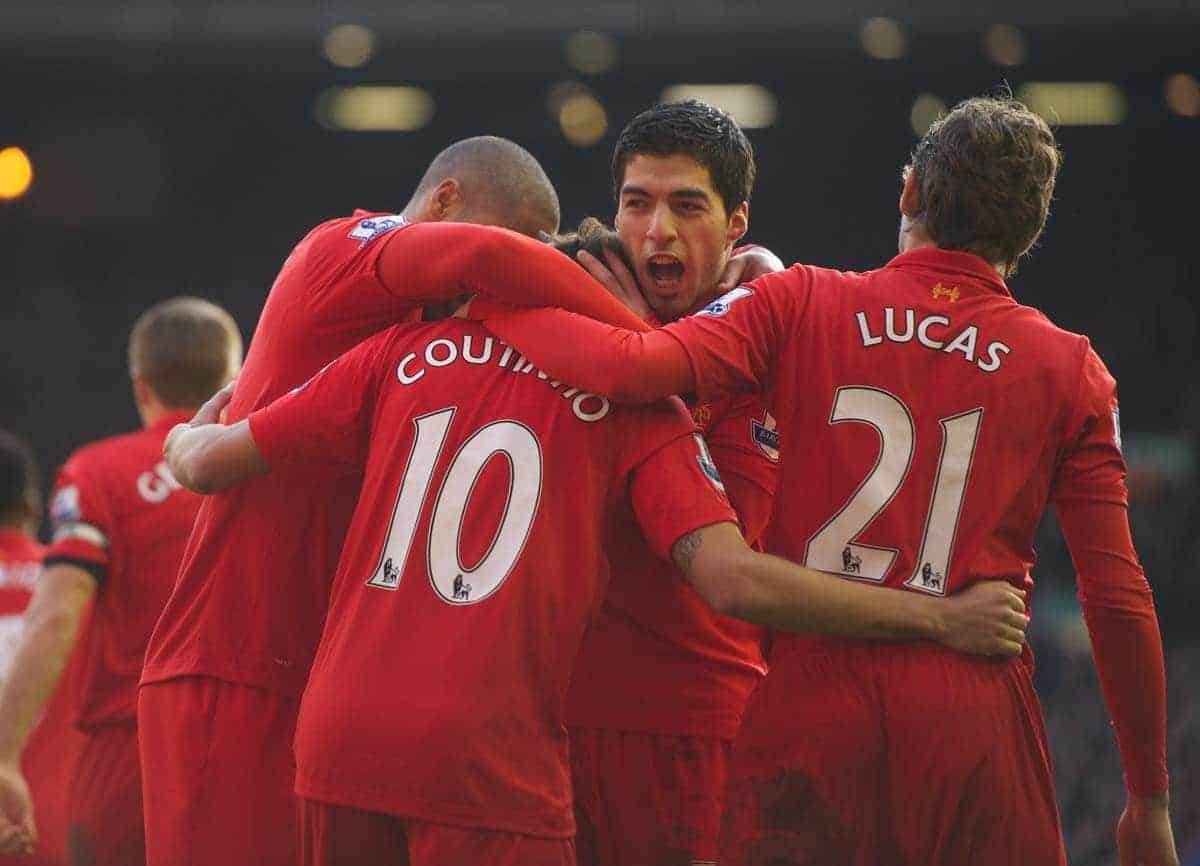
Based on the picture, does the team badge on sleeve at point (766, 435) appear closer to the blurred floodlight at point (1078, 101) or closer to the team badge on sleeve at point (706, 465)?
the team badge on sleeve at point (706, 465)

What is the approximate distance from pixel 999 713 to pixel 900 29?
31.6 feet

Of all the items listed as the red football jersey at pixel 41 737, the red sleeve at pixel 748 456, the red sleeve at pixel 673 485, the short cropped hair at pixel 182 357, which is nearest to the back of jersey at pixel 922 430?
the red sleeve at pixel 673 485

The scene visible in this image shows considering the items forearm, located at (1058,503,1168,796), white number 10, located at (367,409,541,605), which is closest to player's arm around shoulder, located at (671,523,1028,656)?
forearm, located at (1058,503,1168,796)

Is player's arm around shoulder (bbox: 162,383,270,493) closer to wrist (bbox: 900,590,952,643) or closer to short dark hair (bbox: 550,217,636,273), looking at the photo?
short dark hair (bbox: 550,217,636,273)

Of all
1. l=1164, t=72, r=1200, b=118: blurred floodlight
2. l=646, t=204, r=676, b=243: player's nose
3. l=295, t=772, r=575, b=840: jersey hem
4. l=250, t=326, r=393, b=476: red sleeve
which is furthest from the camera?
l=1164, t=72, r=1200, b=118: blurred floodlight

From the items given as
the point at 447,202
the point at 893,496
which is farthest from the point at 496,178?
the point at 893,496

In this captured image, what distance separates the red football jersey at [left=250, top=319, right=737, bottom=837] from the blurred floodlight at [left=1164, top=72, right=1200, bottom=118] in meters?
11.2

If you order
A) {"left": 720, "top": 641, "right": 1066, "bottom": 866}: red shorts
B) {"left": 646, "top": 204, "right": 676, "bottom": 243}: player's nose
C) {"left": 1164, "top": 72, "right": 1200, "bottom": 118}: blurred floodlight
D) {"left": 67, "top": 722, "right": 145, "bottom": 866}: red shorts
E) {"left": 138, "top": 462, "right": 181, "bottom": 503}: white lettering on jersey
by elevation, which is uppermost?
{"left": 1164, "top": 72, "right": 1200, "bottom": 118}: blurred floodlight

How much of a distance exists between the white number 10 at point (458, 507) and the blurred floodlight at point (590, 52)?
961 centimetres

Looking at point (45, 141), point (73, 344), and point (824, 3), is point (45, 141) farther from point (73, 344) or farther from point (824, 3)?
point (824, 3)

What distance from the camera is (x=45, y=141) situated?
596 inches

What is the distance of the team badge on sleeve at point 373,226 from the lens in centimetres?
374

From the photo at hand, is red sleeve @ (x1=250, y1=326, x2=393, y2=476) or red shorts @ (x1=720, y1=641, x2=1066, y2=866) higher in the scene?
red sleeve @ (x1=250, y1=326, x2=393, y2=476)

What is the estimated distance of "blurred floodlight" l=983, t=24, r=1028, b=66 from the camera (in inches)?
474
